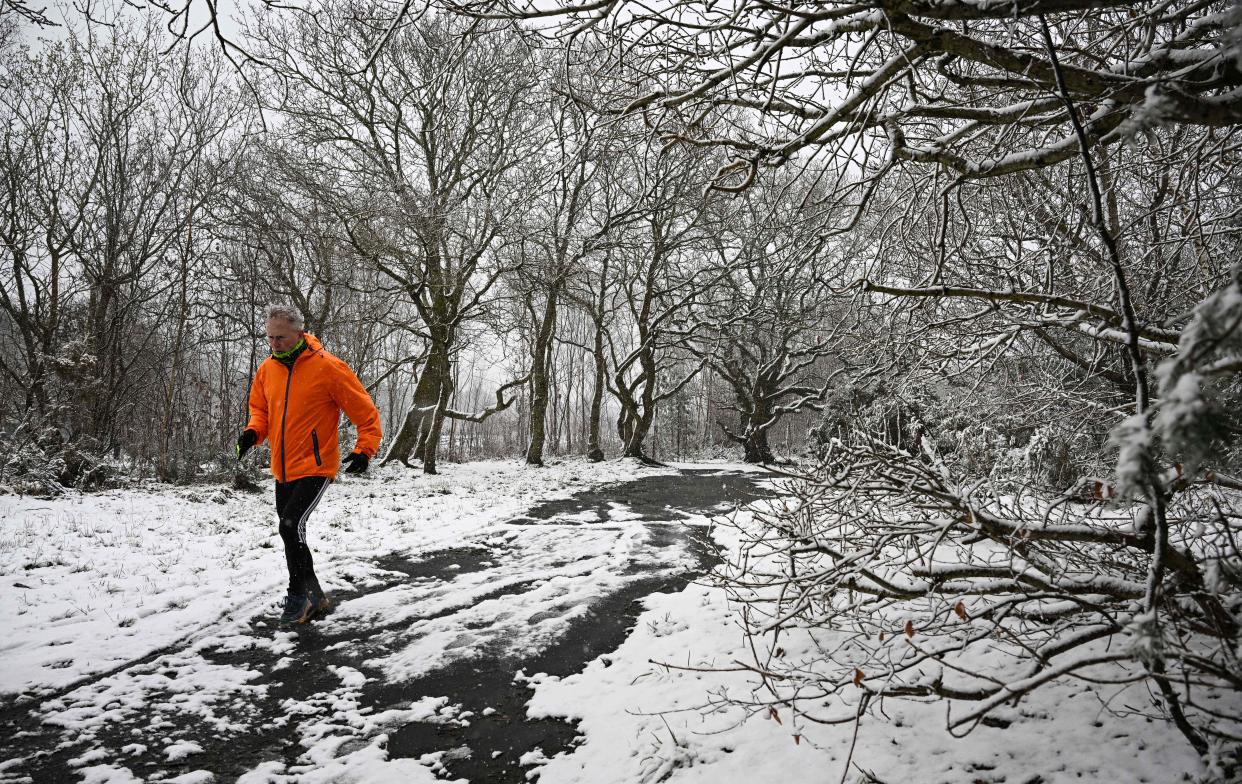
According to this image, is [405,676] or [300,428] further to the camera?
[300,428]

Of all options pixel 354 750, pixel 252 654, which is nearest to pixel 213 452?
pixel 252 654

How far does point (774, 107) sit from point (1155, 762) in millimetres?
3009

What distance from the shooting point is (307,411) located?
14.4ft

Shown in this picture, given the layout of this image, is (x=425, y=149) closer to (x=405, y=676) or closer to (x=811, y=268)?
(x=811, y=268)

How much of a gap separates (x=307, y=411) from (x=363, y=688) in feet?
6.92

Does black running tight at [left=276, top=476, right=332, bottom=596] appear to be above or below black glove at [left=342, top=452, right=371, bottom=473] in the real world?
below

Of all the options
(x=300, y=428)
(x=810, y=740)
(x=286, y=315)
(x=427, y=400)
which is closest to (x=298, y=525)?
(x=300, y=428)

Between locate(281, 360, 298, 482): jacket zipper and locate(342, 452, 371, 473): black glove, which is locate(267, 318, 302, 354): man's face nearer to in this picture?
locate(281, 360, 298, 482): jacket zipper

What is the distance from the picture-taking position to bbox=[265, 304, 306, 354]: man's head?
4.36 m

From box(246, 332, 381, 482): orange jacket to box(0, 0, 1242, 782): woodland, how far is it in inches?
81.6

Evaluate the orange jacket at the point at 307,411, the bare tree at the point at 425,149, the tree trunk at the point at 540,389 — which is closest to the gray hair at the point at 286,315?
the orange jacket at the point at 307,411

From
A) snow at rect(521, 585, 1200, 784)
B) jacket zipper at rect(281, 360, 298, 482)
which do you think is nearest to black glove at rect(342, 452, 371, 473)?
jacket zipper at rect(281, 360, 298, 482)

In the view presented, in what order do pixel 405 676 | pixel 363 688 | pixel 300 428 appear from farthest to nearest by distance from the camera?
pixel 300 428
pixel 405 676
pixel 363 688

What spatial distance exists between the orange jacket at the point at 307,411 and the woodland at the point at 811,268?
2074 millimetres
